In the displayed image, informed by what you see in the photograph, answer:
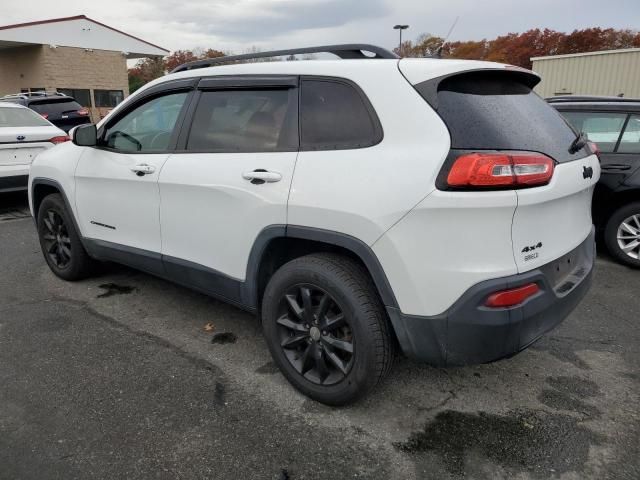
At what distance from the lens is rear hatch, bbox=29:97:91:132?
12836 mm


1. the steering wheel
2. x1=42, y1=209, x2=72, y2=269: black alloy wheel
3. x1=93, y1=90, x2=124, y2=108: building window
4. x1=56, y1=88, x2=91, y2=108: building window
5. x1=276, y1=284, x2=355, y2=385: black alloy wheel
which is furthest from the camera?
x1=93, y1=90, x2=124, y2=108: building window

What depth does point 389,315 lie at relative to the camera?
7.80ft

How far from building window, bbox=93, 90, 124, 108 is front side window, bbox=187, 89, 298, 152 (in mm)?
28830

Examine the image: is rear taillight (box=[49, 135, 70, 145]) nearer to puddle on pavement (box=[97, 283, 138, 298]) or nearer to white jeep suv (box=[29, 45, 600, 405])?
puddle on pavement (box=[97, 283, 138, 298])

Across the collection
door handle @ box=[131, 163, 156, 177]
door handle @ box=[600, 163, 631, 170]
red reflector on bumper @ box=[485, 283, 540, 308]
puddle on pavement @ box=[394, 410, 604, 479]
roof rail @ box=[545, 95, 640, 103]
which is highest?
roof rail @ box=[545, 95, 640, 103]

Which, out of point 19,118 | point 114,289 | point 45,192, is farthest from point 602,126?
point 19,118

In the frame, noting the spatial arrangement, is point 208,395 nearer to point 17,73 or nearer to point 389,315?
point 389,315

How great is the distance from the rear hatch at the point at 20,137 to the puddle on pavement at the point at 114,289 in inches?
144

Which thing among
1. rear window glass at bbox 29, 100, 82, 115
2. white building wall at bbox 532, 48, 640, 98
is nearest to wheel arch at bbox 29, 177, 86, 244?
rear window glass at bbox 29, 100, 82, 115

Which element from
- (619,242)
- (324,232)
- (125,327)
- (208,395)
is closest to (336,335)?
(324,232)

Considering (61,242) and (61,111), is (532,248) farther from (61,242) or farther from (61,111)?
(61,111)

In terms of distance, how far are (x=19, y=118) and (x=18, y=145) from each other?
3.13 ft

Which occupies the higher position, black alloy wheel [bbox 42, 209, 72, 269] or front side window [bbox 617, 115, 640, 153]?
front side window [bbox 617, 115, 640, 153]

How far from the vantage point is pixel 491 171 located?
212cm
